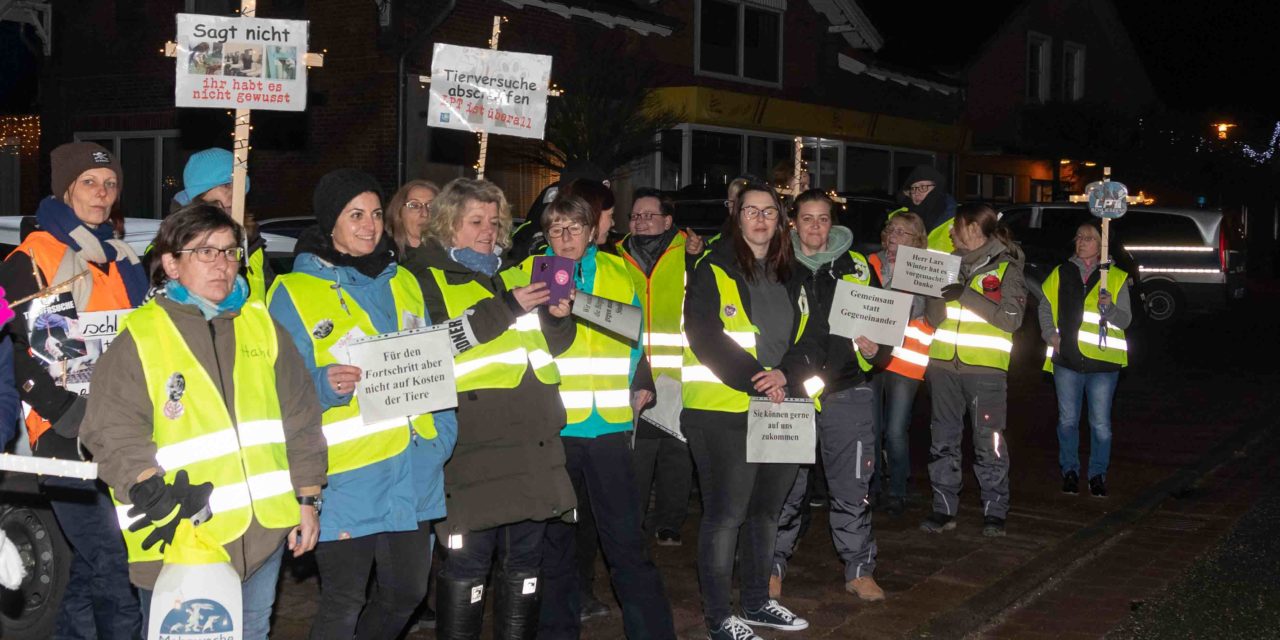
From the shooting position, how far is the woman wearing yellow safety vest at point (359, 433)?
452 centimetres

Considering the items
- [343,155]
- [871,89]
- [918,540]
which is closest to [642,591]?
[918,540]

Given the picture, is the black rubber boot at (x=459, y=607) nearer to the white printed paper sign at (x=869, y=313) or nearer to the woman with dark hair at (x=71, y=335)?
the woman with dark hair at (x=71, y=335)

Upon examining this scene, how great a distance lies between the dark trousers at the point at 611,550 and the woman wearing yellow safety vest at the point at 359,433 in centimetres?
76

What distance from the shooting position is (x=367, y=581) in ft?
15.3

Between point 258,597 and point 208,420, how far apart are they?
0.64 m

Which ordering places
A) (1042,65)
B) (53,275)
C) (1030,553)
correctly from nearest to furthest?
(53,275) < (1030,553) < (1042,65)

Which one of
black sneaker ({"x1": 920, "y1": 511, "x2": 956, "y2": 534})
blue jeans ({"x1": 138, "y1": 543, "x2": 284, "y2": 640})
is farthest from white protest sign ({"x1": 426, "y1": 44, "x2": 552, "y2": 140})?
black sneaker ({"x1": 920, "y1": 511, "x2": 956, "y2": 534})

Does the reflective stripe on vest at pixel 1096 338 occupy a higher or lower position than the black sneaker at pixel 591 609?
higher

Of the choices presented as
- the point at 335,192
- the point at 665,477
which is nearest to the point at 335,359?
the point at 335,192

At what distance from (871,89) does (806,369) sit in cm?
2333

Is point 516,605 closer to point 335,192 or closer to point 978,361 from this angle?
point 335,192

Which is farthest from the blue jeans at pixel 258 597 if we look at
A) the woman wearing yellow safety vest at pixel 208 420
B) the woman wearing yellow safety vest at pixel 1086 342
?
the woman wearing yellow safety vest at pixel 1086 342

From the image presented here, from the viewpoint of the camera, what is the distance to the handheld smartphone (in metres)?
4.98

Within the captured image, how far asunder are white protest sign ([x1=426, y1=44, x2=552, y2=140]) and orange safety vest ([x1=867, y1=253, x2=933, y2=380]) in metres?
2.89
